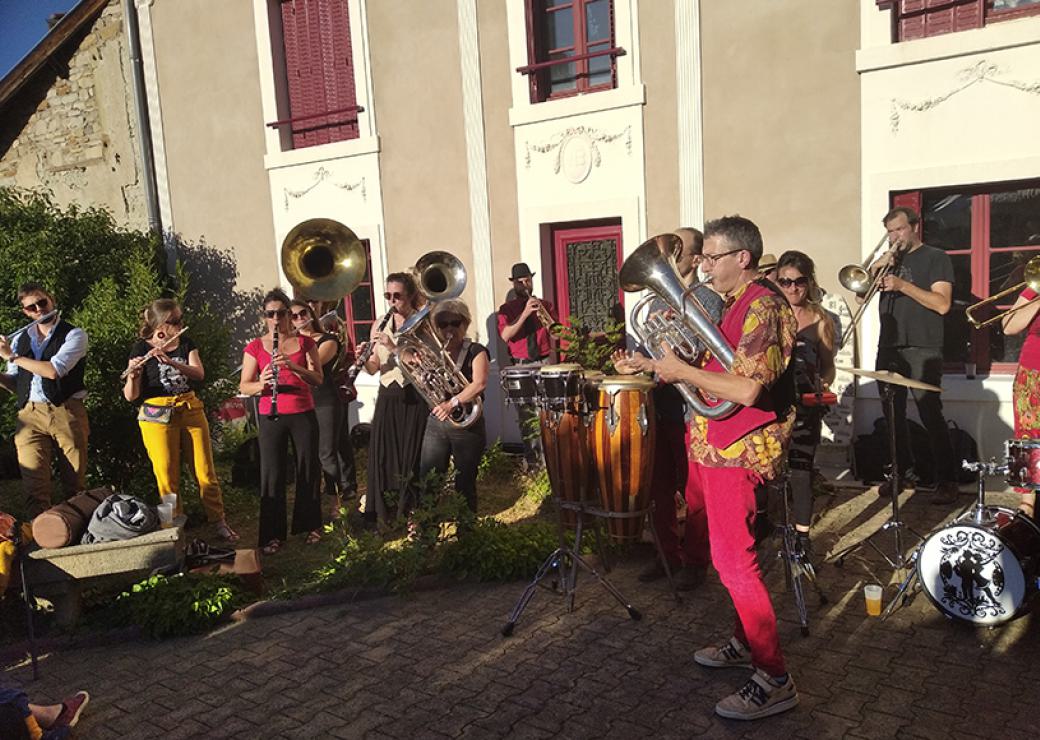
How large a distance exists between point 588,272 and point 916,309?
3315mm

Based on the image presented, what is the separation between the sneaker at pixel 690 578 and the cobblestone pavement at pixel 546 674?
2.4 inches

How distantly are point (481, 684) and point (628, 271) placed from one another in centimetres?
205

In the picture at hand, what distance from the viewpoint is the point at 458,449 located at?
5.57 m

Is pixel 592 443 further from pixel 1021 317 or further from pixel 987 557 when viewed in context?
pixel 1021 317

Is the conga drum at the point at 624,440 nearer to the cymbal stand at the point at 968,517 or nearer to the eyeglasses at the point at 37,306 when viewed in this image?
the cymbal stand at the point at 968,517

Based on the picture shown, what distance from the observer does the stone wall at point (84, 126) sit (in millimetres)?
11359

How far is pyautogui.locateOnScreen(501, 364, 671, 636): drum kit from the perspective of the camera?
4.38 m

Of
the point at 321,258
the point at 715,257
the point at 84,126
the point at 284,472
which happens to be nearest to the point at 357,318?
the point at 321,258

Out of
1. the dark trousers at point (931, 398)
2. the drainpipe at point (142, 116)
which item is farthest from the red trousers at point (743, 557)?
the drainpipe at point (142, 116)

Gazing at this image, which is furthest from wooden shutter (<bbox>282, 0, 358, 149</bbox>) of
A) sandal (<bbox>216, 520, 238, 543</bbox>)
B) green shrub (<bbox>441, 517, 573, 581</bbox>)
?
green shrub (<bbox>441, 517, 573, 581</bbox>)

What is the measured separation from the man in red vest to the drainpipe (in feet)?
32.1

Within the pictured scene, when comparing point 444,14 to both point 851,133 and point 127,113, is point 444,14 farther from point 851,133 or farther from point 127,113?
point 127,113

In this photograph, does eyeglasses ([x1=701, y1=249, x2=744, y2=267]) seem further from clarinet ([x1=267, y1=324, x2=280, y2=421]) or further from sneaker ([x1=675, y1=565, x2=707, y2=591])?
clarinet ([x1=267, y1=324, x2=280, y2=421])

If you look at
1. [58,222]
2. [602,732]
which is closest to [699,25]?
[602,732]
